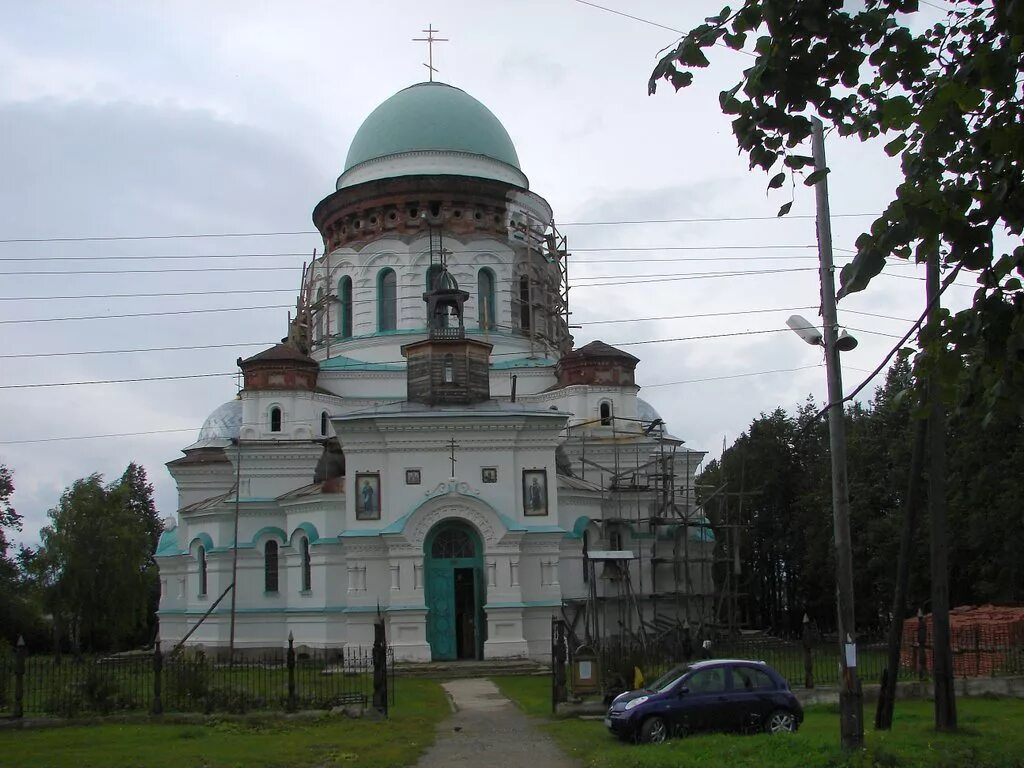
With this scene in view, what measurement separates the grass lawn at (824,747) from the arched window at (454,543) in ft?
39.9

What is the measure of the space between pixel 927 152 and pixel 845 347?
21.7 ft

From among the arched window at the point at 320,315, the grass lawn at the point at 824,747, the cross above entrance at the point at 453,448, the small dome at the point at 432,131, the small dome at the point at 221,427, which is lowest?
the grass lawn at the point at 824,747

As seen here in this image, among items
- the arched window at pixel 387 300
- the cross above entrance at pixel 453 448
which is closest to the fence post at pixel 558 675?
the cross above entrance at pixel 453 448

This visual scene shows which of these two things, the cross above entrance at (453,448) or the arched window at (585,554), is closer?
the cross above entrance at (453,448)

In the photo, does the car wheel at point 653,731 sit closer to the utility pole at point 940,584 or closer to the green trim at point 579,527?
the utility pole at point 940,584

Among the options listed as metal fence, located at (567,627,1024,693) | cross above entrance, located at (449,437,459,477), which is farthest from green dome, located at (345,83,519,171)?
metal fence, located at (567,627,1024,693)

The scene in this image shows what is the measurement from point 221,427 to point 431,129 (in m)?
12.4

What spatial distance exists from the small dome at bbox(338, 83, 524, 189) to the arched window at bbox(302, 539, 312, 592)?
1390 centimetres

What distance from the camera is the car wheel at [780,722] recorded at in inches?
596

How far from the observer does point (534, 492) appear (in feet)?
95.7

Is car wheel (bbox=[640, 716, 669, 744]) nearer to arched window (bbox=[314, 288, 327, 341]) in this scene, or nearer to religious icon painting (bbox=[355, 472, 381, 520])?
religious icon painting (bbox=[355, 472, 381, 520])

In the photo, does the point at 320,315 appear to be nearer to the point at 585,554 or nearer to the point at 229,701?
the point at 585,554

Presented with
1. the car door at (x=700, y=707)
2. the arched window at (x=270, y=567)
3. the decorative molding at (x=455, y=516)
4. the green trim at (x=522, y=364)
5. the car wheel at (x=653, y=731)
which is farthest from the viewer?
the green trim at (x=522, y=364)

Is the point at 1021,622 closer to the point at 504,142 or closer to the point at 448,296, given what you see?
the point at 448,296
